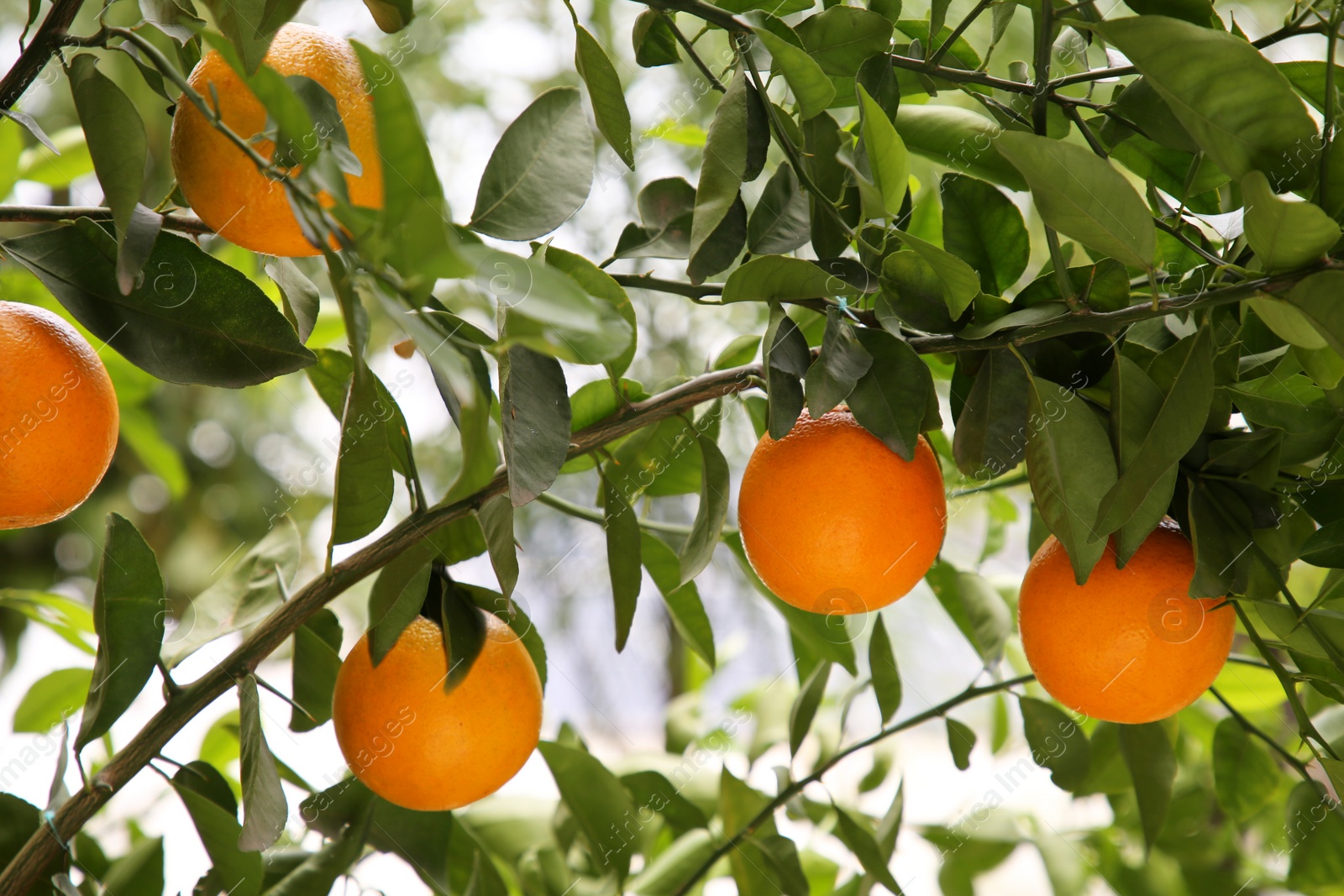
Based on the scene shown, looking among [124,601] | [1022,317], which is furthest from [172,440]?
[1022,317]

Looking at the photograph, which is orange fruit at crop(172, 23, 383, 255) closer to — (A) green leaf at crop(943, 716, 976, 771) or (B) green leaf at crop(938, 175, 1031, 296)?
(B) green leaf at crop(938, 175, 1031, 296)

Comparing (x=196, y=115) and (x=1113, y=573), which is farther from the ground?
(x=196, y=115)

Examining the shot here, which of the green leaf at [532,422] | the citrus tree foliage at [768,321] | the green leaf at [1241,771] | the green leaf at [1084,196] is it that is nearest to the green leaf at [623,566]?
the citrus tree foliage at [768,321]

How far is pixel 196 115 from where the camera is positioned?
→ 31 cm

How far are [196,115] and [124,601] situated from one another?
0.19 m

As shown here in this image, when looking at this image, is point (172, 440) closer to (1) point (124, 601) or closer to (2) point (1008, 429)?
(1) point (124, 601)

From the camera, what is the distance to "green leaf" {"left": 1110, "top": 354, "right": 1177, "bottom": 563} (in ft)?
1.04

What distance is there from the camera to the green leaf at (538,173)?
327 millimetres

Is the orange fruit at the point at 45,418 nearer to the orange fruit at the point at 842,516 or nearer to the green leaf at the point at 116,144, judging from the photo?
the green leaf at the point at 116,144

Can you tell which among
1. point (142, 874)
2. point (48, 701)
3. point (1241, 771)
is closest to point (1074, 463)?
point (1241, 771)

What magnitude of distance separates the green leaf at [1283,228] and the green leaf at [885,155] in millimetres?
98

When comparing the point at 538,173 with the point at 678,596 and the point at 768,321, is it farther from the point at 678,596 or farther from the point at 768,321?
the point at 678,596

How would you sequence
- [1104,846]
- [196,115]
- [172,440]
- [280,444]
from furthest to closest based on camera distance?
[280,444]
[172,440]
[1104,846]
[196,115]

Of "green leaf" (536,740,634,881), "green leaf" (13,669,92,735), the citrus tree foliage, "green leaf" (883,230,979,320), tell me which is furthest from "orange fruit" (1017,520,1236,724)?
"green leaf" (13,669,92,735)
